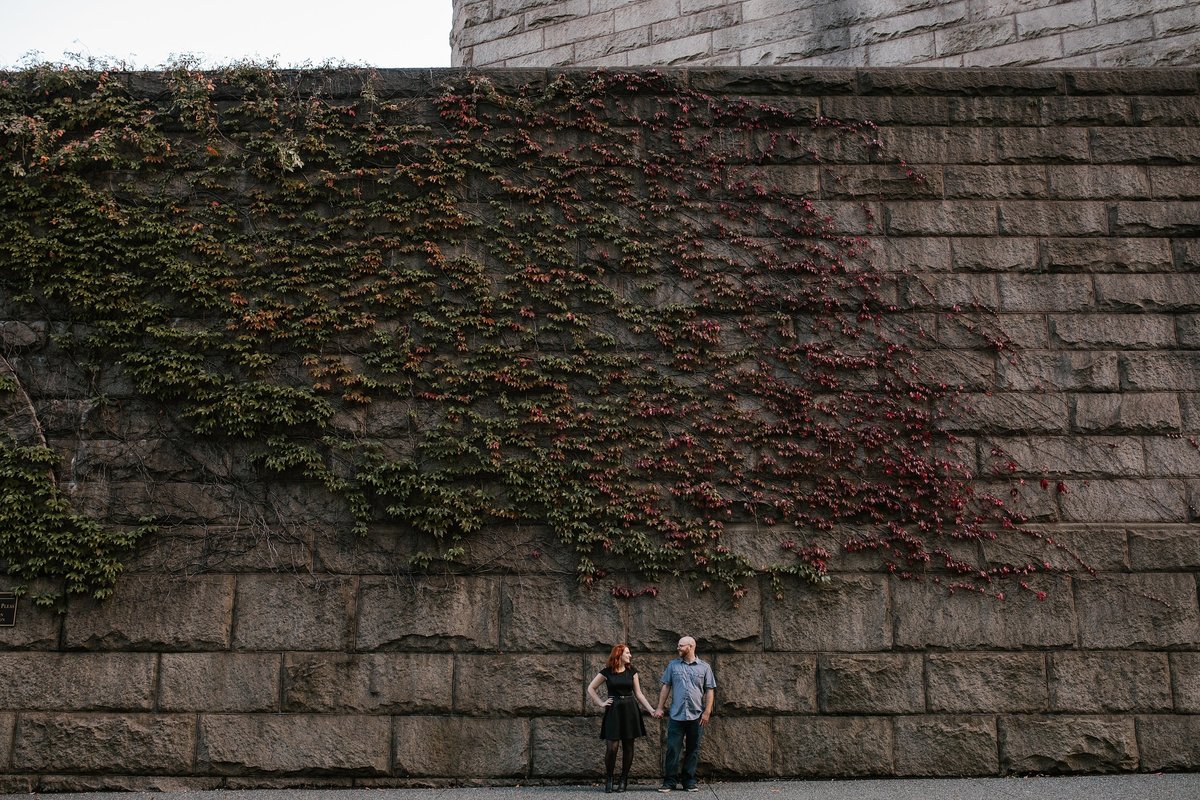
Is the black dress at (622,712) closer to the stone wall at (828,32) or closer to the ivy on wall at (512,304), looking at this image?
the ivy on wall at (512,304)

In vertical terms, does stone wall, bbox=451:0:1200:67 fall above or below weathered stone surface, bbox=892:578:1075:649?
above

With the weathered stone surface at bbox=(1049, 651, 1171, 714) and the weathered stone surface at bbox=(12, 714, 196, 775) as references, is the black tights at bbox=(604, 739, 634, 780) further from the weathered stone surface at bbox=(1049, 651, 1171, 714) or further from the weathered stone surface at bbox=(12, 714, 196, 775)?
the weathered stone surface at bbox=(1049, 651, 1171, 714)

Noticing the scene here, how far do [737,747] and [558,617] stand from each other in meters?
1.81

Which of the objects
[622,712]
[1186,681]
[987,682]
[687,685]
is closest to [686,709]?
[687,685]

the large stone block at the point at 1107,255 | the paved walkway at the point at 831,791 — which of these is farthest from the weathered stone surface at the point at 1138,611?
the large stone block at the point at 1107,255

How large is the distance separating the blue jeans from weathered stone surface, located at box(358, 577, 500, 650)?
1.66 metres

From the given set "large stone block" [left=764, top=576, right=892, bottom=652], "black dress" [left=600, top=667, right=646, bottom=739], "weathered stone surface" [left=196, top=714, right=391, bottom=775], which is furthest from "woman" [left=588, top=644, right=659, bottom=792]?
"weathered stone surface" [left=196, top=714, right=391, bottom=775]

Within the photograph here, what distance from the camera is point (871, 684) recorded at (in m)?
7.99

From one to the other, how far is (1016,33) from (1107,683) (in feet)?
24.0

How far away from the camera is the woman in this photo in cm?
734

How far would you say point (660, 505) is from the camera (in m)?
8.30

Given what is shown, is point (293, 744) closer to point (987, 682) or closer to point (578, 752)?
point (578, 752)

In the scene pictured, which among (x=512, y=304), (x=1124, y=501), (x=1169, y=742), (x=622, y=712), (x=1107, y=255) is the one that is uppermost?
(x=1107, y=255)

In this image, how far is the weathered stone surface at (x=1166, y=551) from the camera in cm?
817
